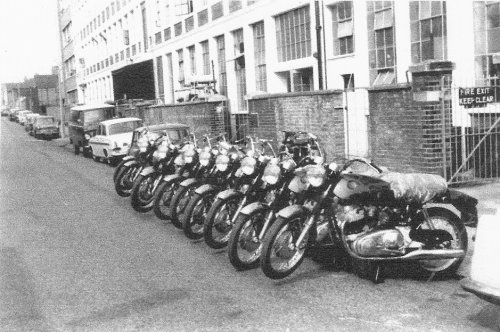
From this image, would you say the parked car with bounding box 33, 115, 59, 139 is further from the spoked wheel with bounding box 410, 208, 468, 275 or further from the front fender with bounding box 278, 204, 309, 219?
the spoked wheel with bounding box 410, 208, 468, 275

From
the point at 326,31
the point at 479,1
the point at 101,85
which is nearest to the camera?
the point at 479,1

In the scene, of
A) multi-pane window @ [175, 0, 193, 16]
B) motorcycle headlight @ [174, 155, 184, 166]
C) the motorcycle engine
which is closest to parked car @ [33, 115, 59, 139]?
multi-pane window @ [175, 0, 193, 16]

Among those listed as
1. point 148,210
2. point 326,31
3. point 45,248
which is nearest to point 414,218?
point 45,248

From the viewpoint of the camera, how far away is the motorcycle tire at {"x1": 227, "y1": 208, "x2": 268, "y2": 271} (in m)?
7.07

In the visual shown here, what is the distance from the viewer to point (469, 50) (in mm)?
13320

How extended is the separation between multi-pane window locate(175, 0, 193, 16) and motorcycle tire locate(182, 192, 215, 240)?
2299cm

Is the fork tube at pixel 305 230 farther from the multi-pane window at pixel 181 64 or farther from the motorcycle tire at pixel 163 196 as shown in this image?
the multi-pane window at pixel 181 64

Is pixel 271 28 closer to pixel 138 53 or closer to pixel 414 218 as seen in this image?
pixel 414 218

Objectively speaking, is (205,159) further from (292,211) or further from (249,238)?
(292,211)

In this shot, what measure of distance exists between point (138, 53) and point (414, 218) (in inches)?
1401

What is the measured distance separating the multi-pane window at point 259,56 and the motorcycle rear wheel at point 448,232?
1706 cm

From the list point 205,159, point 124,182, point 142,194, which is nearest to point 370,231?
point 205,159

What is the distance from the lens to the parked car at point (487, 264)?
464cm

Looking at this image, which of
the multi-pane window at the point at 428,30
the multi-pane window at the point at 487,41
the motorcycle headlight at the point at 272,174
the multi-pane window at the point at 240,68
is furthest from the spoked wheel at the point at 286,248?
the multi-pane window at the point at 240,68
